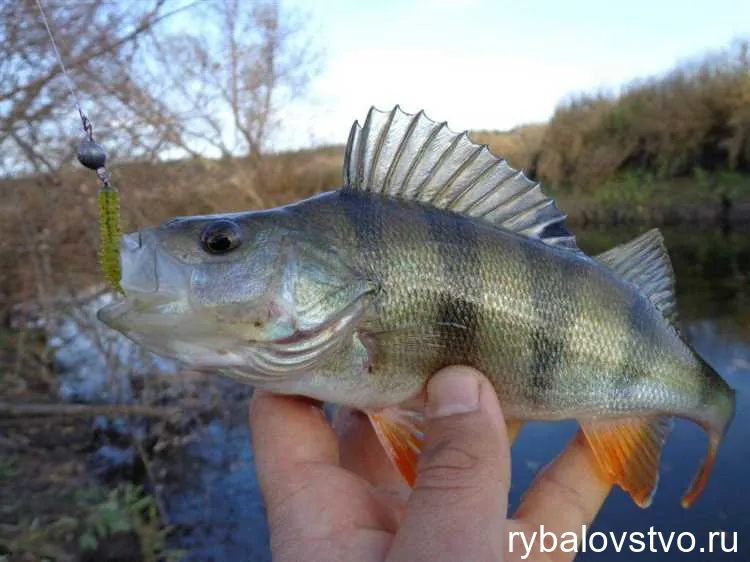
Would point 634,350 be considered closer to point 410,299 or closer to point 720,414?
point 720,414

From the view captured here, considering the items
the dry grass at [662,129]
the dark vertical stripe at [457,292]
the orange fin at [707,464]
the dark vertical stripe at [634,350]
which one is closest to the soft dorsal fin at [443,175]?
the dark vertical stripe at [457,292]

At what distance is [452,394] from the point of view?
4.60ft

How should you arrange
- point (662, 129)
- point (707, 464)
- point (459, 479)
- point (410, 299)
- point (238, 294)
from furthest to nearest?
point (662, 129), point (707, 464), point (410, 299), point (238, 294), point (459, 479)

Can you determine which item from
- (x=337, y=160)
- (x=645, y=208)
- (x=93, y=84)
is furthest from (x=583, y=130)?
(x=93, y=84)

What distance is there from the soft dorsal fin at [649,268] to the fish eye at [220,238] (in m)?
1.08

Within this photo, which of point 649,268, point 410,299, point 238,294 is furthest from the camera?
point 649,268

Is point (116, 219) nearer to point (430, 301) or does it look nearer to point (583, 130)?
point (430, 301)

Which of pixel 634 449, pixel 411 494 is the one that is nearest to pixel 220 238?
pixel 411 494

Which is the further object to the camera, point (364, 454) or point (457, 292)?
point (364, 454)

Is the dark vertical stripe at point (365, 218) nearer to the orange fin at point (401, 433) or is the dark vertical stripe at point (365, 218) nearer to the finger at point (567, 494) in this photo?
the orange fin at point (401, 433)

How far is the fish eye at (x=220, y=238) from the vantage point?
140 cm

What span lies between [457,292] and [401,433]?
1.35ft

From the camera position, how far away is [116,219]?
A: 4.70 ft

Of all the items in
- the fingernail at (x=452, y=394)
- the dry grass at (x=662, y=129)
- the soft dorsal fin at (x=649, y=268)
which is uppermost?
the dry grass at (x=662, y=129)
